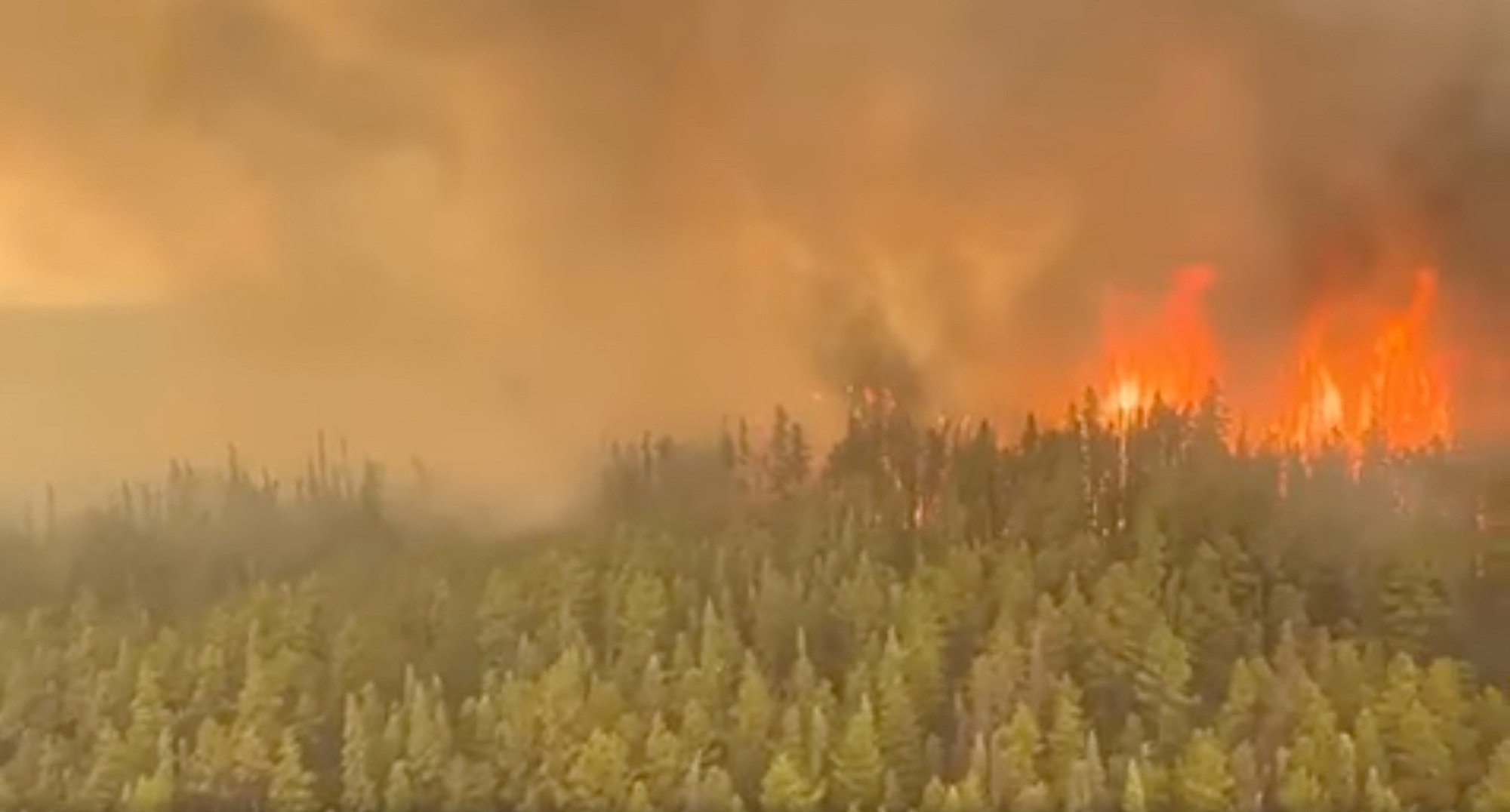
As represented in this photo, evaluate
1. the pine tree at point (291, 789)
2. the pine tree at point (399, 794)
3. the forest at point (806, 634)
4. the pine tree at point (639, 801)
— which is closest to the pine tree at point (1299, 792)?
the forest at point (806, 634)

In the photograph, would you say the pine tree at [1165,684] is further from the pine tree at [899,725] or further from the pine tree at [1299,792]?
the pine tree at [899,725]

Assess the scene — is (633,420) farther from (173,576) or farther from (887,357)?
(173,576)

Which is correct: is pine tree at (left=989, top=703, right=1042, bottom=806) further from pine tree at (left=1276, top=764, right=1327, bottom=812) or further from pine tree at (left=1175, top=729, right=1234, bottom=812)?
pine tree at (left=1276, top=764, right=1327, bottom=812)

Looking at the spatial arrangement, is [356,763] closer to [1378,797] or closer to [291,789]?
[291,789]

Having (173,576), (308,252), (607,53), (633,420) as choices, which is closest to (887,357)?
(633,420)

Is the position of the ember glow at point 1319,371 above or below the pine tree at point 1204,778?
above
